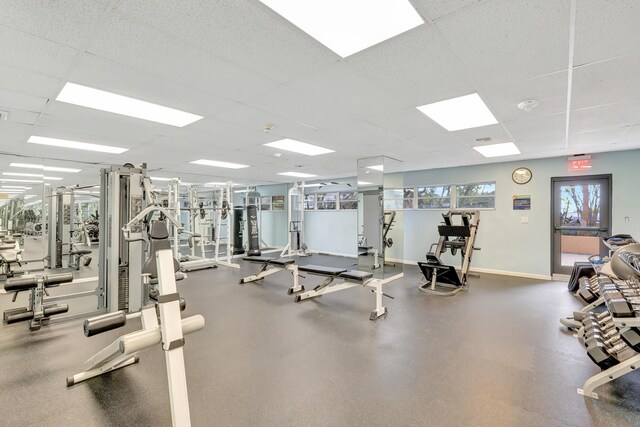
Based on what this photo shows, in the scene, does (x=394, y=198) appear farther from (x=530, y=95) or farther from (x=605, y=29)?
(x=605, y=29)

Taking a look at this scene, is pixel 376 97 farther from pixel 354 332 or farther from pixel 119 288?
pixel 119 288

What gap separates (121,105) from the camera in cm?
269

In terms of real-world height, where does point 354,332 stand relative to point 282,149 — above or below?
below

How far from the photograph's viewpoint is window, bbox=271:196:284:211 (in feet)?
31.9

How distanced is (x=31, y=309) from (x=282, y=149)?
352 centimetres

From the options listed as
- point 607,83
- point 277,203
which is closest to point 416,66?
point 607,83

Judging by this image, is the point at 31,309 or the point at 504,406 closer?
the point at 504,406

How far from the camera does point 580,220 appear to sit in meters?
5.27

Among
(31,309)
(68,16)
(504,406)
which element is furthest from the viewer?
(31,309)

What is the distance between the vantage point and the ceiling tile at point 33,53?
5.29ft

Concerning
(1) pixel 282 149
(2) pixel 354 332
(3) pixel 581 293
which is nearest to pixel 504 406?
(2) pixel 354 332

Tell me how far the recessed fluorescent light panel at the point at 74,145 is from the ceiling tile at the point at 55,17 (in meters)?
2.99

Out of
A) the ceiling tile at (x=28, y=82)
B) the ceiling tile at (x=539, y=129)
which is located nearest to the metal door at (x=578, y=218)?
the ceiling tile at (x=539, y=129)

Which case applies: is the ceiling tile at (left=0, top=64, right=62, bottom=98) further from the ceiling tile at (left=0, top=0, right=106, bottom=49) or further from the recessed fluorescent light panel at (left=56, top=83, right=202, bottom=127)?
the ceiling tile at (left=0, top=0, right=106, bottom=49)
